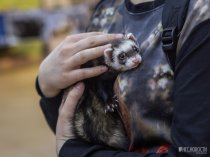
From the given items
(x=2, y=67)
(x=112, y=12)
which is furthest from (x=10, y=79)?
(x=112, y=12)

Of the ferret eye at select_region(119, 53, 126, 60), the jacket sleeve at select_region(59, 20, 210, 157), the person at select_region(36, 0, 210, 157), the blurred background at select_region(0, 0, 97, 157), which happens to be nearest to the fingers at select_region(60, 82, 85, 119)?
the person at select_region(36, 0, 210, 157)

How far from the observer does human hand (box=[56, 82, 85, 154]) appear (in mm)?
864

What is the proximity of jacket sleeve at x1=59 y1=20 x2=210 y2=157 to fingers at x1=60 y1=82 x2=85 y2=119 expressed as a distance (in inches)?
9.0

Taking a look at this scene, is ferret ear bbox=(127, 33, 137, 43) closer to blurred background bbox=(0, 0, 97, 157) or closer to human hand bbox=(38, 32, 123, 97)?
human hand bbox=(38, 32, 123, 97)

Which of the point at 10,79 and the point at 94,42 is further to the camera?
the point at 10,79

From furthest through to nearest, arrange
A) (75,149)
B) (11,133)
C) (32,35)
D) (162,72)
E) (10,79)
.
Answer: (32,35) → (10,79) → (11,133) → (75,149) → (162,72)

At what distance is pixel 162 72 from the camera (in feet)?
2.40

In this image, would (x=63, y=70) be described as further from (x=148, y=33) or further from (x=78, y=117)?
(x=148, y=33)

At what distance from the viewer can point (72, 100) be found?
87 centimetres

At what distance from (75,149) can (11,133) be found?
2.63 m

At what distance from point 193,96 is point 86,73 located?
24 centimetres

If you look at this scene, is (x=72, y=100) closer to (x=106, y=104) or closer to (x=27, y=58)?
(x=106, y=104)

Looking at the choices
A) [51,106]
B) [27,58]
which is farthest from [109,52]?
[27,58]

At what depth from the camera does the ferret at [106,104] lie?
0.80 meters
